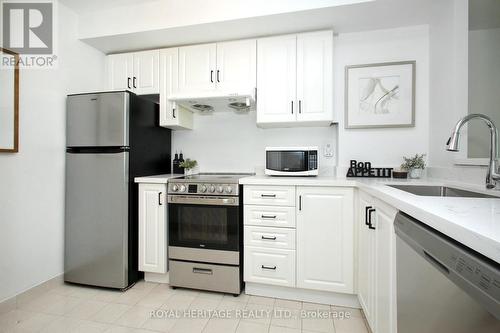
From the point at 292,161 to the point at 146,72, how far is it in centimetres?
182

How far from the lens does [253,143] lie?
2.56 meters

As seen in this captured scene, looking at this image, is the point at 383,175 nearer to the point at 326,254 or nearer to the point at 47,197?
the point at 326,254

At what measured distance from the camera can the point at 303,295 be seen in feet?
6.18

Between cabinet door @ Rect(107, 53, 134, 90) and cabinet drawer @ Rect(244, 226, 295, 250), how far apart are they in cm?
202

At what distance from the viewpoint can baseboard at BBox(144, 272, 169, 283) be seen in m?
2.14

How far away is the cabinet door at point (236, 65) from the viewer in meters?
2.25

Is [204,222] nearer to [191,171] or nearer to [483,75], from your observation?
[191,171]

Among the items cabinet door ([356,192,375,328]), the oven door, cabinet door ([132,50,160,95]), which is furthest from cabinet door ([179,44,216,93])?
Answer: cabinet door ([356,192,375,328])

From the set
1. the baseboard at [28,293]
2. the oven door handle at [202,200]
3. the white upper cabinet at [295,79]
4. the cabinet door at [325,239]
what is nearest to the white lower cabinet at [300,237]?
the cabinet door at [325,239]

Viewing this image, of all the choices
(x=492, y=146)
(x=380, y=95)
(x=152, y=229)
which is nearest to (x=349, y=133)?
(x=380, y=95)

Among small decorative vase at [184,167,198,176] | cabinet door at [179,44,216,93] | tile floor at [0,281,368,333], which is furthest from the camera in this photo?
small decorative vase at [184,167,198,176]

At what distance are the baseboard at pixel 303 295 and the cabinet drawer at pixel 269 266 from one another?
0.10 metres

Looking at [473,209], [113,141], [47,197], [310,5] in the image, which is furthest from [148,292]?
[310,5]

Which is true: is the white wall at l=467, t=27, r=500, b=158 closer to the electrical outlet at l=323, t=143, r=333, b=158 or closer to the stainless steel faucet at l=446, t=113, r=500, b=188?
the stainless steel faucet at l=446, t=113, r=500, b=188
